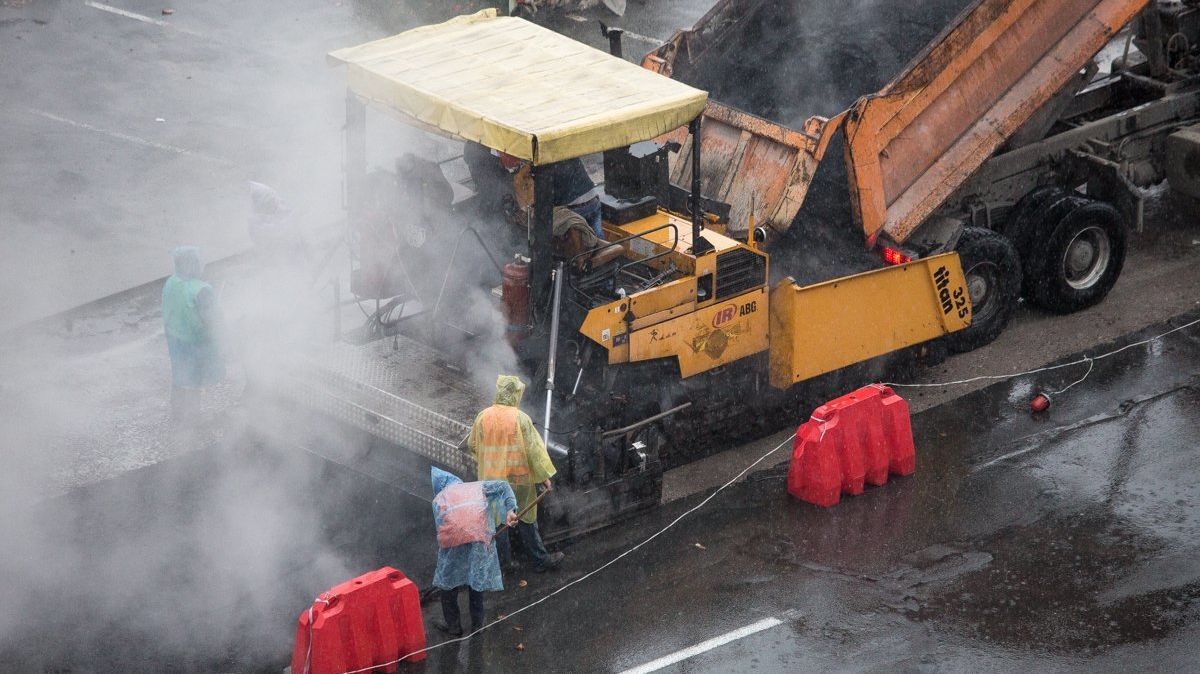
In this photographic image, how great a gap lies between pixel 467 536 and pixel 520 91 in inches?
101

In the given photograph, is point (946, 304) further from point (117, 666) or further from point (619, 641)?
point (117, 666)

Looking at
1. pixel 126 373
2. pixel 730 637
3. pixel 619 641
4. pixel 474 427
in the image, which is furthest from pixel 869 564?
pixel 126 373

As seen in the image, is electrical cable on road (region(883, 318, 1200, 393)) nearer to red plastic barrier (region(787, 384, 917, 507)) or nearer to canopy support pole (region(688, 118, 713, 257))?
red plastic barrier (region(787, 384, 917, 507))

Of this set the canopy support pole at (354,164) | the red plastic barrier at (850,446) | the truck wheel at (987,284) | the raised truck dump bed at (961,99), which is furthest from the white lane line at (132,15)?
the red plastic barrier at (850,446)

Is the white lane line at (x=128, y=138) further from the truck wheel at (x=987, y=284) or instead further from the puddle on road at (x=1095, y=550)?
the puddle on road at (x=1095, y=550)

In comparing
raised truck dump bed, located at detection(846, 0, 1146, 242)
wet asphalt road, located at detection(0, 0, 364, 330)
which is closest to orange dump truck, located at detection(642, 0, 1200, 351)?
raised truck dump bed, located at detection(846, 0, 1146, 242)

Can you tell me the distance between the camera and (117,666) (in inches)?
273

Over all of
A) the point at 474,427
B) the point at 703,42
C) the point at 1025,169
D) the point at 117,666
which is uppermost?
the point at 703,42

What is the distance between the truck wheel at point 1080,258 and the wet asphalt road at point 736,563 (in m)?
1.37

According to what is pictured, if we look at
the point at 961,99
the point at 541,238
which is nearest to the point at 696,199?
the point at 541,238

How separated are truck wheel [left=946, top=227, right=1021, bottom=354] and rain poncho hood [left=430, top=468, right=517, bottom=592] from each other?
4.37 m

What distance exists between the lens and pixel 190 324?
907 centimetres

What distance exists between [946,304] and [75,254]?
23.6ft

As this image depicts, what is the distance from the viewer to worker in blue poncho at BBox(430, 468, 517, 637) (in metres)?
6.84
